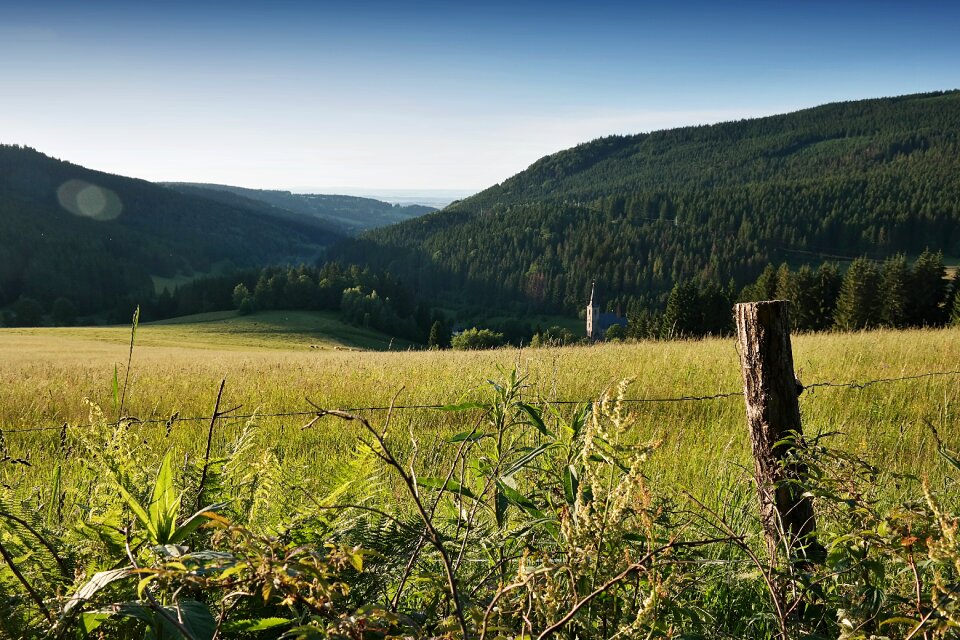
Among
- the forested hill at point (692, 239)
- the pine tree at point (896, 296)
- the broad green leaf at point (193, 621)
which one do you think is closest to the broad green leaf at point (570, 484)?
the broad green leaf at point (193, 621)

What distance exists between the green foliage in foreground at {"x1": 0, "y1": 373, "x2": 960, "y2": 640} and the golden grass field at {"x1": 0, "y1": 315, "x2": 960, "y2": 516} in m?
1.80

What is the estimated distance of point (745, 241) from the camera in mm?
157875

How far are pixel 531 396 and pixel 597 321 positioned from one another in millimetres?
116721

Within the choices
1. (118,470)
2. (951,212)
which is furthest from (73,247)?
(951,212)

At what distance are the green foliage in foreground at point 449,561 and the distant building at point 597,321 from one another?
107443mm

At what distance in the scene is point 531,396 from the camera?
6.43 m

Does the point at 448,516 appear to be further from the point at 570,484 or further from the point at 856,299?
the point at 856,299

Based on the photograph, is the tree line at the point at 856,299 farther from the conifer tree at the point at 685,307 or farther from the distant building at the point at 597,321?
the distant building at the point at 597,321

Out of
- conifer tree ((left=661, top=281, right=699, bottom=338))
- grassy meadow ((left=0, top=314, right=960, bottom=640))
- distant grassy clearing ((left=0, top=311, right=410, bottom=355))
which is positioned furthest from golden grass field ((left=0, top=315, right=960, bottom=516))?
conifer tree ((left=661, top=281, right=699, bottom=338))

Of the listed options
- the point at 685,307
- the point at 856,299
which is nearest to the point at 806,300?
the point at 856,299

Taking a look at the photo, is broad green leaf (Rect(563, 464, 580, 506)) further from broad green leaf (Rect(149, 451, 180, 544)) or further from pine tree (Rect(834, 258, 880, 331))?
pine tree (Rect(834, 258, 880, 331))

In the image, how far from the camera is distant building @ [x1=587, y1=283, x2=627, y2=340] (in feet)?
380

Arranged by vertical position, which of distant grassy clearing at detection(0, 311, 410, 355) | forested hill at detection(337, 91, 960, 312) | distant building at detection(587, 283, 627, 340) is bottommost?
distant building at detection(587, 283, 627, 340)

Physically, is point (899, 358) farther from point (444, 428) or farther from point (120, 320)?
point (120, 320)
